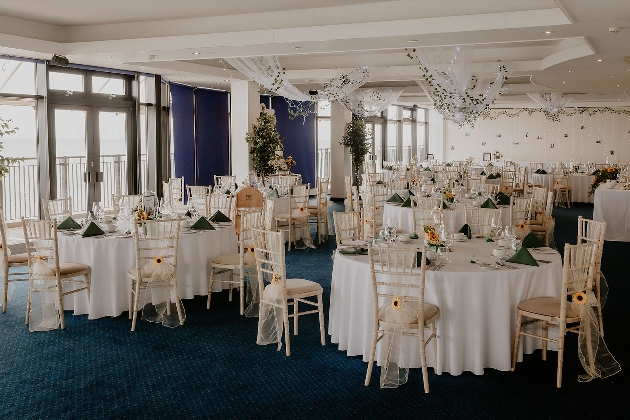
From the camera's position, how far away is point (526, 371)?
16.3ft

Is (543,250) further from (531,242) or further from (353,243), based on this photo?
(353,243)

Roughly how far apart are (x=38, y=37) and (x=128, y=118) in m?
3.75

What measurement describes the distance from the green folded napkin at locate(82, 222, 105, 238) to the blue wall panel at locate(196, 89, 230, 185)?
916cm

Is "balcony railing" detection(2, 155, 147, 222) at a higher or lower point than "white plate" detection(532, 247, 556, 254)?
higher

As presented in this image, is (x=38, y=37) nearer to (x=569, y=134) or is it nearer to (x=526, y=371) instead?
(x=526, y=371)

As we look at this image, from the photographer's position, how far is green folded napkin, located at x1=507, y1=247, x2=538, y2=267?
5.03 metres

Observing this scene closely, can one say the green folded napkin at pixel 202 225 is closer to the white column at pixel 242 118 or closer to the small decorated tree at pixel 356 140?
the white column at pixel 242 118

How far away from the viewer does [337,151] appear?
719 inches

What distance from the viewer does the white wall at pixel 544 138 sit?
24.2m

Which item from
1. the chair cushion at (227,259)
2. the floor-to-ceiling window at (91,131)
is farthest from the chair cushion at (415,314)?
the floor-to-ceiling window at (91,131)

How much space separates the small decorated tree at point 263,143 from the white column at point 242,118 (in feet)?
0.54

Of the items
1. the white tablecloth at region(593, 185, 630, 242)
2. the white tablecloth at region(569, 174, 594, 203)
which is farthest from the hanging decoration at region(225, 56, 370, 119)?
the white tablecloth at region(569, 174, 594, 203)

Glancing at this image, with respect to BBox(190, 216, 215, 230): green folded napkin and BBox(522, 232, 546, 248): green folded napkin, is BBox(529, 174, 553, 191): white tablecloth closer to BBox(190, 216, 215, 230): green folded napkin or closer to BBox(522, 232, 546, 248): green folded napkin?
BBox(522, 232, 546, 248): green folded napkin

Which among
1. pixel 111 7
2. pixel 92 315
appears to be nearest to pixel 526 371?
pixel 92 315
